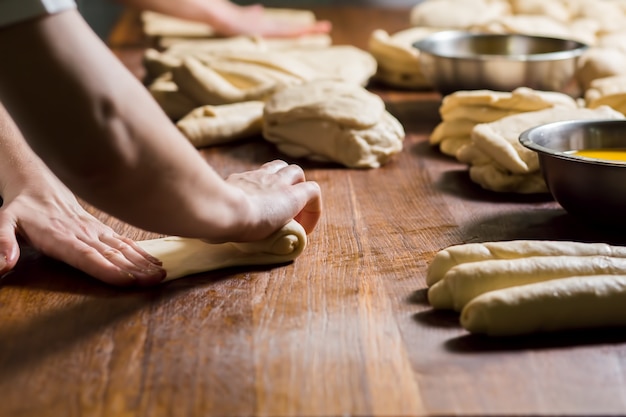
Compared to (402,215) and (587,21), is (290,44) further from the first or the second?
(402,215)

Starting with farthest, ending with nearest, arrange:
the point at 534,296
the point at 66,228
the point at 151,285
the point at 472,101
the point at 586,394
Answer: the point at 472,101
the point at 66,228
the point at 151,285
the point at 534,296
the point at 586,394

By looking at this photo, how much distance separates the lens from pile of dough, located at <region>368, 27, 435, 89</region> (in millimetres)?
2941

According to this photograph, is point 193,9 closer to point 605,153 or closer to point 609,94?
point 609,94

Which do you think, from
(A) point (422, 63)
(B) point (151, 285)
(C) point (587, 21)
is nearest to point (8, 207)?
(B) point (151, 285)

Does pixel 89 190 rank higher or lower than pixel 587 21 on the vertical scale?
higher

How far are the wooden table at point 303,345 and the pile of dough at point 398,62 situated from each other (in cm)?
132

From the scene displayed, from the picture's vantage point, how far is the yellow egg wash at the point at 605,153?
1.70 m

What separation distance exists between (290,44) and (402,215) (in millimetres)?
1833

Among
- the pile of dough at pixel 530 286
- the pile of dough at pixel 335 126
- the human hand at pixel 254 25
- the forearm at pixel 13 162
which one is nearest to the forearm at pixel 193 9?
the human hand at pixel 254 25

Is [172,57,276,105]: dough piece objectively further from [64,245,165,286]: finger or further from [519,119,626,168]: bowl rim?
[64,245,165,286]: finger

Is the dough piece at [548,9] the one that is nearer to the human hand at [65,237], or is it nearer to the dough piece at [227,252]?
the dough piece at [227,252]

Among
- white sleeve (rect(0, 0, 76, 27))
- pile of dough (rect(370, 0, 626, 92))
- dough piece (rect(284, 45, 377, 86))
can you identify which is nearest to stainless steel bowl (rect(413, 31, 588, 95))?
pile of dough (rect(370, 0, 626, 92))

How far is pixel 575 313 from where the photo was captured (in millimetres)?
1209

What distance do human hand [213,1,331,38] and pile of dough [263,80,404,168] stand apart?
1.48 meters
